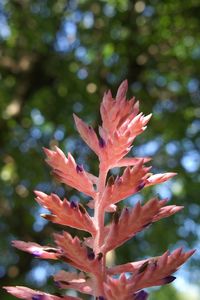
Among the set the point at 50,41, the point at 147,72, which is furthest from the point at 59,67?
the point at 147,72

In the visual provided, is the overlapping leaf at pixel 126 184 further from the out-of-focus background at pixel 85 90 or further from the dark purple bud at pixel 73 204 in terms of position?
the out-of-focus background at pixel 85 90

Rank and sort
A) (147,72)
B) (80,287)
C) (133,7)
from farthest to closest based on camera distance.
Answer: (147,72) → (133,7) → (80,287)

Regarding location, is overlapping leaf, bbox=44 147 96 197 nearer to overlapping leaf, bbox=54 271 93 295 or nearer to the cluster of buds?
the cluster of buds

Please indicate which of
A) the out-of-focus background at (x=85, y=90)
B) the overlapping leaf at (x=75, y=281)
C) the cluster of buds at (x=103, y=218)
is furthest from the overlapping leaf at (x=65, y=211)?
the out-of-focus background at (x=85, y=90)

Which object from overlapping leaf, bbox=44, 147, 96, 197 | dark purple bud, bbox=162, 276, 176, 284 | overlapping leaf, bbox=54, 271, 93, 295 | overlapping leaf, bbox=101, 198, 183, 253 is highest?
overlapping leaf, bbox=44, 147, 96, 197

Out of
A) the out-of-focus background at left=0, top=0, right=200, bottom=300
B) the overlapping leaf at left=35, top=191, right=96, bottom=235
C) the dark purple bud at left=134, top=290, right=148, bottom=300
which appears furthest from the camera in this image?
the out-of-focus background at left=0, top=0, right=200, bottom=300

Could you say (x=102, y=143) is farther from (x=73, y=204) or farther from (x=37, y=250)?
(x=37, y=250)

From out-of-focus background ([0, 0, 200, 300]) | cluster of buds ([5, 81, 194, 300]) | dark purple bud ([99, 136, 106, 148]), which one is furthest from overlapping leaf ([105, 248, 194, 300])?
out-of-focus background ([0, 0, 200, 300])

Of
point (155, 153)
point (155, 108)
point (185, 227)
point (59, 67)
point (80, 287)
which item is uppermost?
point (59, 67)

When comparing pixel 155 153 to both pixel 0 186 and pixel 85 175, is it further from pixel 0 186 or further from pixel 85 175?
pixel 85 175
